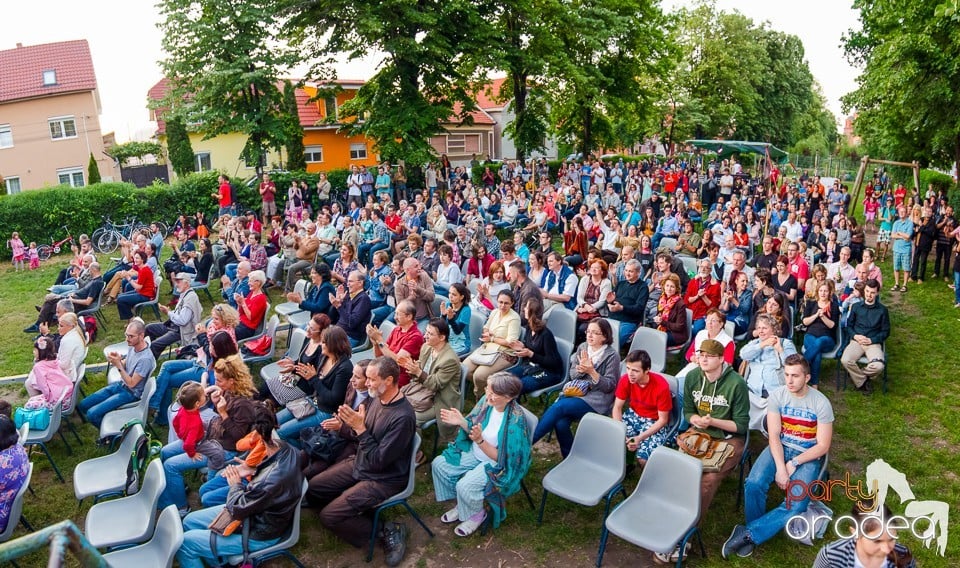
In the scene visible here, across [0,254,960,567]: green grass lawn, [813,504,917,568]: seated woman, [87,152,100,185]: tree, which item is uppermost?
[87,152,100,185]: tree

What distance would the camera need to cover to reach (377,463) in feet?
14.8

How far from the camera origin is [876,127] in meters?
15.7

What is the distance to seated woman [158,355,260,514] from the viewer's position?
4836mm

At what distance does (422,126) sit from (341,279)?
35.7 feet

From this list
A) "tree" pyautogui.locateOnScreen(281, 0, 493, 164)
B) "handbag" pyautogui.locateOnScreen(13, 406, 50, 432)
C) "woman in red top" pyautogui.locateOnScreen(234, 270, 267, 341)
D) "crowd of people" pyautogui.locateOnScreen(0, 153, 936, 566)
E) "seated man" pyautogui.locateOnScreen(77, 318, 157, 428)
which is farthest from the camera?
"tree" pyautogui.locateOnScreen(281, 0, 493, 164)

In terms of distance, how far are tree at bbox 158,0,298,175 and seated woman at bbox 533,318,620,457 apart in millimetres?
16333

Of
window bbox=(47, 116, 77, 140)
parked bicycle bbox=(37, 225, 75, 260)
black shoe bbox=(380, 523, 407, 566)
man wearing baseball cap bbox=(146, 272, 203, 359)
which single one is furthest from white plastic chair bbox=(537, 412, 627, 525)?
window bbox=(47, 116, 77, 140)

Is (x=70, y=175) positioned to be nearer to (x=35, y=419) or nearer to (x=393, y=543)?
(x=35, y=419)

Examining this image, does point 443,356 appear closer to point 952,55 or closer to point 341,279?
point 341,279

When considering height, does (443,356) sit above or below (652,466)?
above

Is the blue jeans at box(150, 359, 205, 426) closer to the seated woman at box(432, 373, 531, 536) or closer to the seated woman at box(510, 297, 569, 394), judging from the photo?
the seated woman at box(432, 373, 531, 536)

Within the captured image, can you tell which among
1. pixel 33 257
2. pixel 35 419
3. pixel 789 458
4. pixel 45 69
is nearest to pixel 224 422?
pixel 35 419

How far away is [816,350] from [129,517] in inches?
260

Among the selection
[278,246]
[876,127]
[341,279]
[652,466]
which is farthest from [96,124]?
[652,466]
